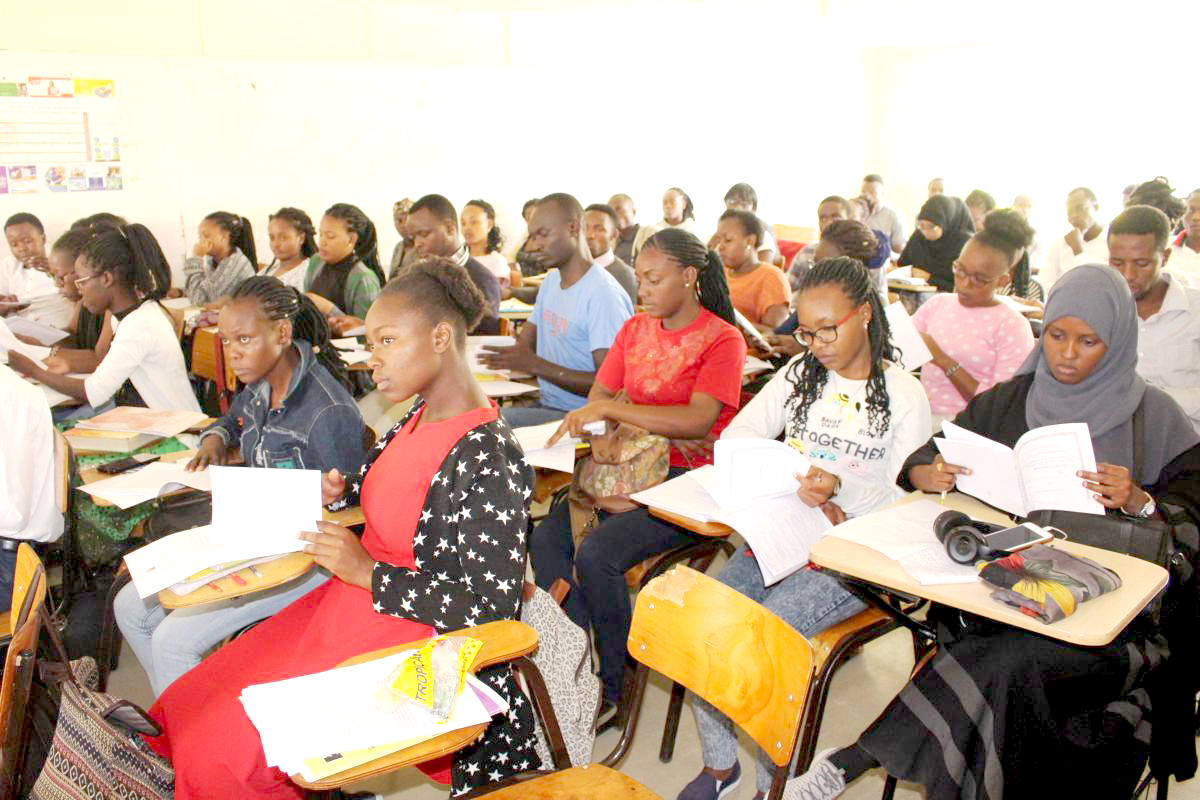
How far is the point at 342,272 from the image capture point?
5.30 metres

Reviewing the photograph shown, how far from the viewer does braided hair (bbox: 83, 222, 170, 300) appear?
11.1 feet

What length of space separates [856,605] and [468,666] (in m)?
1.15

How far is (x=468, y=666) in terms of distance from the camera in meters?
1.49

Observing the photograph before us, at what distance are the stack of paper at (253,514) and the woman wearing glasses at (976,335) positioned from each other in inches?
96.2

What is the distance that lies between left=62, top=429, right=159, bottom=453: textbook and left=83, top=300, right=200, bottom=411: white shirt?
16.0 inches

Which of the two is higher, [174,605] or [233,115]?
[233,115]

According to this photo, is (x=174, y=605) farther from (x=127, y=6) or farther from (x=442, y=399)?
(x=127, y=6)

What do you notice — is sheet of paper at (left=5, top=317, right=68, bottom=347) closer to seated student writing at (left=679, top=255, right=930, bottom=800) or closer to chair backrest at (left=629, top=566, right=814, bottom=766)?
seated student writing at (left=679, top=255, right=930, bottom=800)

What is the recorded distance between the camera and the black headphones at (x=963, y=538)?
6.06 ft

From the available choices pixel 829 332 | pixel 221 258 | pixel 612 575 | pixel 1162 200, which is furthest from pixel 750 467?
pixel 221 258

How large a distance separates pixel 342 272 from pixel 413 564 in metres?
3.68

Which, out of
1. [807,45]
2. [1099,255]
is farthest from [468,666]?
[807,45]

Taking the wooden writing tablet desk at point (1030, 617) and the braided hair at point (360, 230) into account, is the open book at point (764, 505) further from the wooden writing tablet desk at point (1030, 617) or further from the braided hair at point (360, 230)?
the braided hair at point (360, 230)

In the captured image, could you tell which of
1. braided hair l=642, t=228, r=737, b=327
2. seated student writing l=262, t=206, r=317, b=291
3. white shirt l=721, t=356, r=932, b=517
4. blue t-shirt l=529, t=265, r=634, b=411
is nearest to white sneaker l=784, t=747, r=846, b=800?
white shirt l=721, t=356, r=932, b=517
